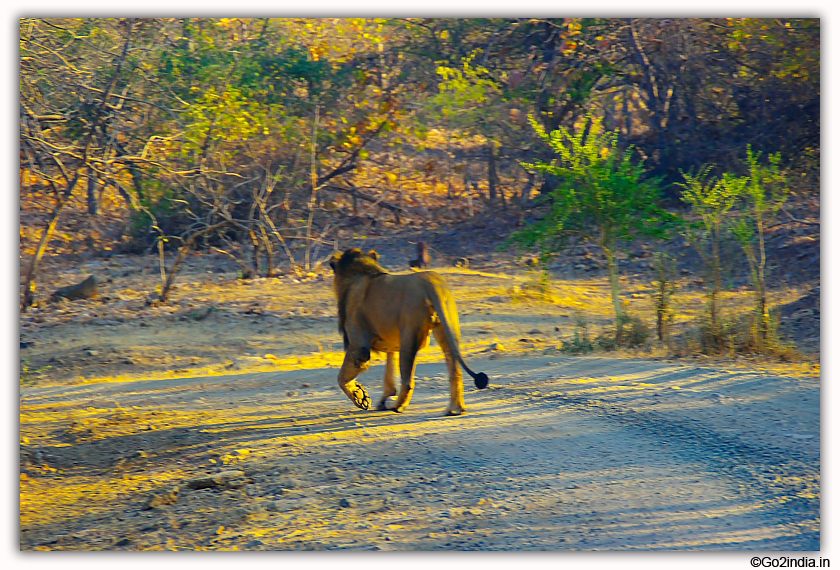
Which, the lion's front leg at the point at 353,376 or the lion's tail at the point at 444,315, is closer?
the lion's tail at the point at 444,315

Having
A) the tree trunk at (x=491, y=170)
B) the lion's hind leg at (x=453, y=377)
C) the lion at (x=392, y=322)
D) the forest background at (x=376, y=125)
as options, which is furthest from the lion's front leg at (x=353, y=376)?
the tree trunk at (x=491, y=170)

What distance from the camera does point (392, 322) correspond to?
5684 mm

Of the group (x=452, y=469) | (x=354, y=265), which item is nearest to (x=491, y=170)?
(x=354, y=265)

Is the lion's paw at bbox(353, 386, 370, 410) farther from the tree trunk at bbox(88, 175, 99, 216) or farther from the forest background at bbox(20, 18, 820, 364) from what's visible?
the tree trunk at bbox(88, 175, 99, 216)

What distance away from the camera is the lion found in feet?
18.1

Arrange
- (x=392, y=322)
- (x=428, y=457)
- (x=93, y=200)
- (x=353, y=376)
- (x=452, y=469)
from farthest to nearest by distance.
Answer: (x=93, y=200), (x=353, y=376), (x=392, y=322), (x=428, y=457), (x=452, y=469)

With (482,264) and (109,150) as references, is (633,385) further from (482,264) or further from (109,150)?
(482,264)

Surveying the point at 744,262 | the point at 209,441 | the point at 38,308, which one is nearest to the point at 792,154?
the point at 744,262

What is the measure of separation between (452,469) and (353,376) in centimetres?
148

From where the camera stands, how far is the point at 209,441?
218 inches

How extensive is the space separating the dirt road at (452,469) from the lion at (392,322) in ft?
0.75

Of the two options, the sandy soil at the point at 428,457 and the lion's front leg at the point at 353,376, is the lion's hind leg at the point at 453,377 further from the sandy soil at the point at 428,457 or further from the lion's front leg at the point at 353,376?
the lion's front leg at the point at 353,376

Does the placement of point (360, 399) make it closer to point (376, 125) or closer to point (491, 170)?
point (376, 125)

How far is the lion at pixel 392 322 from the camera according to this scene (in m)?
5.52
